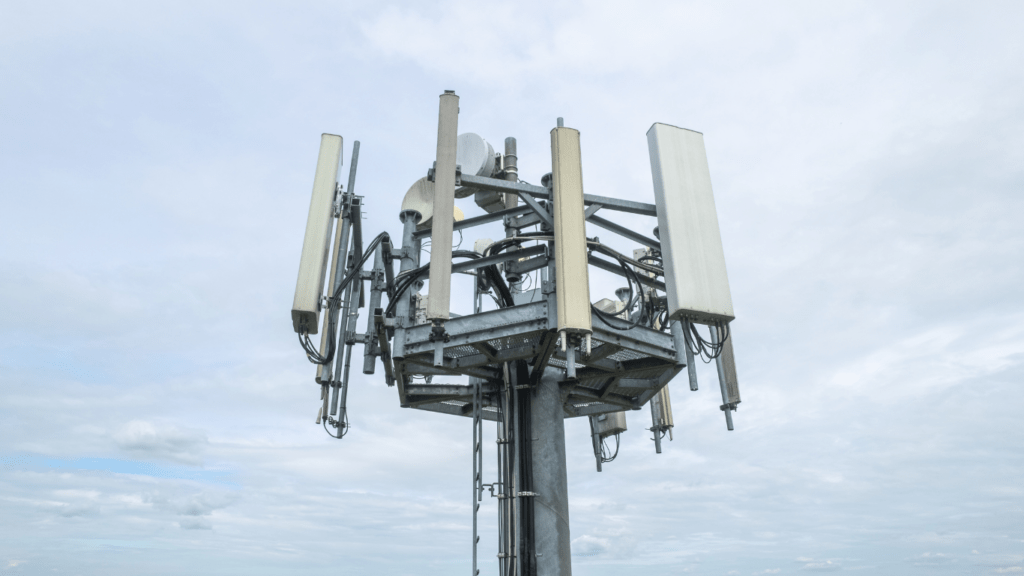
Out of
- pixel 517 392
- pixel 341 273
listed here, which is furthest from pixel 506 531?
pixel 341 273

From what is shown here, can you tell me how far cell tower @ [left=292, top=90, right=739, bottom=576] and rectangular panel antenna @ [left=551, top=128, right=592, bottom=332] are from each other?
30mm

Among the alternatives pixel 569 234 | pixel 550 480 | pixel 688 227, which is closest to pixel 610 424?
pixel 550 480

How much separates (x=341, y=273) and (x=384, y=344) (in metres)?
3.16

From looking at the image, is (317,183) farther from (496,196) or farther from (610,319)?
(610,319)

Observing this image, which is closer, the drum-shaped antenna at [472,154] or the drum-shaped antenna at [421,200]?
the drum-shaped antenna at [472,154]

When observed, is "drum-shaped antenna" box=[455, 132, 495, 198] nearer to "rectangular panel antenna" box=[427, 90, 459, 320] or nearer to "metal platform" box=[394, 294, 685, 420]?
"rectangular panel antenna" box=[427, 90, 459, 320]

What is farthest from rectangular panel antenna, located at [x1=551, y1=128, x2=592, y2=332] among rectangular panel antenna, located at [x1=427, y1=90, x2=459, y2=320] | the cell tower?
rectangular panel antenna, located at [x1=427, y1=90, x2=459, y2=320]

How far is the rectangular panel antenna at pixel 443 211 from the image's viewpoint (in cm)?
1539

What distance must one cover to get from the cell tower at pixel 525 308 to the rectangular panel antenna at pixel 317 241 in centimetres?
4

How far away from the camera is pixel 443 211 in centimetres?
1648

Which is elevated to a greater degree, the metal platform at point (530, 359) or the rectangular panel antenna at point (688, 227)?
the rectangular panel antenna at point (688, 227)

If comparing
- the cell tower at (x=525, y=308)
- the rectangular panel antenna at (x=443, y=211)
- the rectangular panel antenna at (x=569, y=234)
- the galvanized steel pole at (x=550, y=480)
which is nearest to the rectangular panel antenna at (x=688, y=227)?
the cell tower at (x=525, y=308)

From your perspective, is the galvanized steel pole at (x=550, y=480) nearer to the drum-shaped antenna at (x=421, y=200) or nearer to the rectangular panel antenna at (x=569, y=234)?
the rectangular panel antenna at (x=569, y=234)

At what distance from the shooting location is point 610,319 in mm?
16906
